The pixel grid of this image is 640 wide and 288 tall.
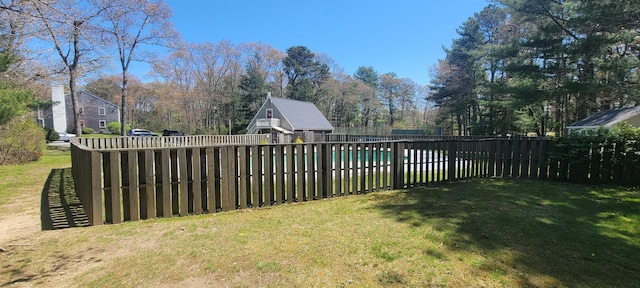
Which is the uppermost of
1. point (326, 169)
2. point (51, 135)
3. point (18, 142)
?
point (51, 135)

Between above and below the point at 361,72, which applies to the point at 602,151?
below

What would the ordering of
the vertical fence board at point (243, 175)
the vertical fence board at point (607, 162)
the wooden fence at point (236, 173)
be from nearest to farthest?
the wooden fence at point (236, 173) < the vertical fence board at point (243, 175) < the vertical fence board at point (607, 162)

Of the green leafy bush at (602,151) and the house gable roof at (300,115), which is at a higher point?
the house gable roof at (300,115)

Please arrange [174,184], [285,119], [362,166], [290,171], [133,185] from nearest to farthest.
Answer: [133,185], [174,184], [290,171], [362,166], [285,119]

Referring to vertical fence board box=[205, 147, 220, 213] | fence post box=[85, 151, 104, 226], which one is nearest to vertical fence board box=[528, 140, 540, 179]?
vertical fence board box=[205, 147, 220, 213]

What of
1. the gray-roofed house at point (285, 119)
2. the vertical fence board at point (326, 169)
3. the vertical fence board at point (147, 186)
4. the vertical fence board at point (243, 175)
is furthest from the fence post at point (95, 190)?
the gray-roofed house at point (285, 119)

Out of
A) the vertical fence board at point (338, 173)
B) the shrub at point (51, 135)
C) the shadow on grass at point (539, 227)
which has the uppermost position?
the shrub at point (51, 135)

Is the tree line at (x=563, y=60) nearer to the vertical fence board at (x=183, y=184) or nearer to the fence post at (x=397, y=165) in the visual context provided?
the fence post at (x=397, y=165)

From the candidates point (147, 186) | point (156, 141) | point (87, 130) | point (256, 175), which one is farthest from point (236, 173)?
point (87, 130)

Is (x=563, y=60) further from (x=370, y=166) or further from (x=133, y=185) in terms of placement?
(x=133, y=185)

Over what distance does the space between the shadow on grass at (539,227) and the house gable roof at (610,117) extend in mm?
12373

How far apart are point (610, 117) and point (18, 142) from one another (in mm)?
27450

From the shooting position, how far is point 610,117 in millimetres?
15641

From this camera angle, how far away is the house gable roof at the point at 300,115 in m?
31.9
